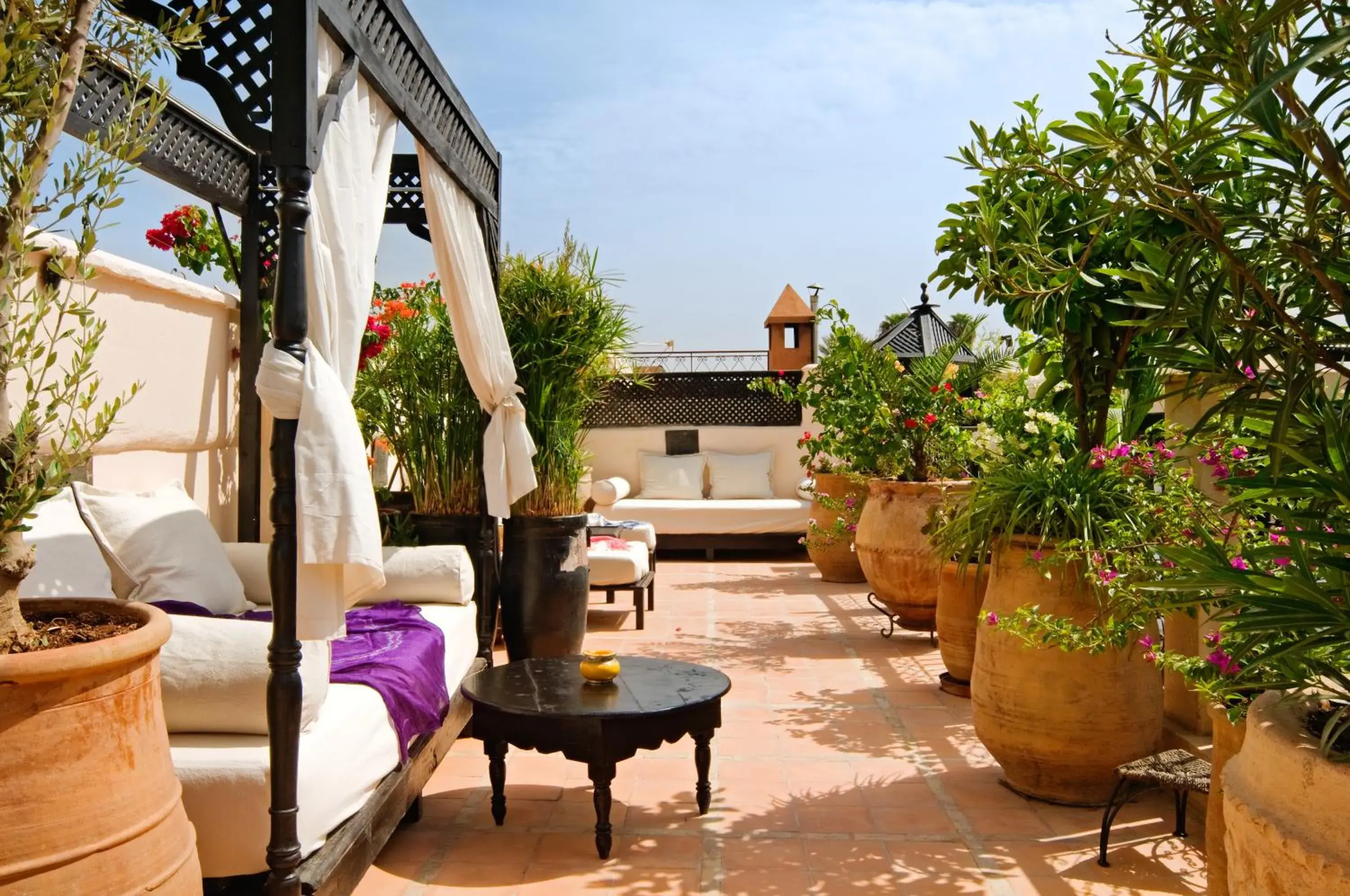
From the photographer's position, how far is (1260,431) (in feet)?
6.63

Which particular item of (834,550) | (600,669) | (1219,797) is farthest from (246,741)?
(834,550)

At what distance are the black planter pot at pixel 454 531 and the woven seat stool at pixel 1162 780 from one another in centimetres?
306

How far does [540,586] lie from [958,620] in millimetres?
1987

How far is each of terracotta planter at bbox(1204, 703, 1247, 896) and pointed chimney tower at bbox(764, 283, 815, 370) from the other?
9956mm

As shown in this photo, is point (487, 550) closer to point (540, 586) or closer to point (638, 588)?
point (540, 586)

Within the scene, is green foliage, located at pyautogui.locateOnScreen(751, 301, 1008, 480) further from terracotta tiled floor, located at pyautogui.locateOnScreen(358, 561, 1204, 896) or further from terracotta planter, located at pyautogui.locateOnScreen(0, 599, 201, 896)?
terracotta planter, located at pyautogui.locateOnScreen(0, 599, 201, 896)

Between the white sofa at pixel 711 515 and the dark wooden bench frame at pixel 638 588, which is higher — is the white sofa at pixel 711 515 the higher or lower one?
the higher one

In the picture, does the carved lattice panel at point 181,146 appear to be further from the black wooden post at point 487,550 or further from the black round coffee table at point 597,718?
the black round coffee table at point 597,718

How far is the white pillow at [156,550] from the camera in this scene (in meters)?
3.45

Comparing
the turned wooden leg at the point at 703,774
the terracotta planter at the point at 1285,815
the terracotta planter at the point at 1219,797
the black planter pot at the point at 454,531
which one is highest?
the black planter pot at the point at 454,531

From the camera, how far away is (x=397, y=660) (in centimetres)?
323

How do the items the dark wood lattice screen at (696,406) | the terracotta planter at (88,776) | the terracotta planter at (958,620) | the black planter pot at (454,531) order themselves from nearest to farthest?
the terracotta planter at (88,776) < the terracotta planter at (958,620) < the black planter pot at (454,531) < the dark wood lattice screen at (696,406)

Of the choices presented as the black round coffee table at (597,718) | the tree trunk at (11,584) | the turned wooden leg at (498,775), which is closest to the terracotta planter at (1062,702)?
the black round coffee table at (597,718)

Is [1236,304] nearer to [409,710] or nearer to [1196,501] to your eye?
[1196,501]
